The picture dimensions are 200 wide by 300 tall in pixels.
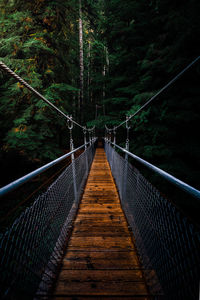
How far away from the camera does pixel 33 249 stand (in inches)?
34.5

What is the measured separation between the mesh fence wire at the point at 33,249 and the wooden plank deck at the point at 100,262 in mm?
145

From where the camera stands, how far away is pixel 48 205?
3.63ft

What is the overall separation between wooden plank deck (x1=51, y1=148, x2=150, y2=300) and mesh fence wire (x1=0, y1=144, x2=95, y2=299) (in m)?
0.14

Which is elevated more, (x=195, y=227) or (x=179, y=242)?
(x=195, y=227)

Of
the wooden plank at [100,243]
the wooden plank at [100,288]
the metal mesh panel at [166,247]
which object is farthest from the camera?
the wooden plank at [100,243]

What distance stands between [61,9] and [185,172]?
7463mm

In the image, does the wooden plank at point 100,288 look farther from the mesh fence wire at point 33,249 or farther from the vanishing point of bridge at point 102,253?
the mesh fence wire at point 33,249

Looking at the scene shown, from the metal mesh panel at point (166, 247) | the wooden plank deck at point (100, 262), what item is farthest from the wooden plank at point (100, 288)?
the metal mesh panel at point (166, 247)

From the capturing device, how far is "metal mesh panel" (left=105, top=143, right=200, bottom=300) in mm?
650

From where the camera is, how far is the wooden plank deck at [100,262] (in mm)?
1028

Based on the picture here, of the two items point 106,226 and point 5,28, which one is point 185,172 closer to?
point 106,226

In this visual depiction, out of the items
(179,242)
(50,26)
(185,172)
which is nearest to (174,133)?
(185,172)

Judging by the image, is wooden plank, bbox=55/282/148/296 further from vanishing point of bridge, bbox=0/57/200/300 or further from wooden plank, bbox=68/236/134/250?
wooden plank, bbox=68/236/134/250

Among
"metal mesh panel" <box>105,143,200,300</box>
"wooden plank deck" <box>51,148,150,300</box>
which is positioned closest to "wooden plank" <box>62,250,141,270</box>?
"wooden plank deck" <box>51,148,150,300</box>
